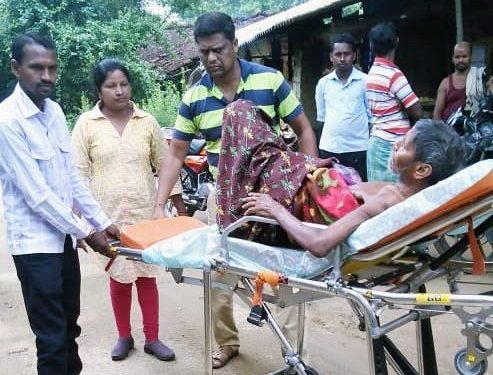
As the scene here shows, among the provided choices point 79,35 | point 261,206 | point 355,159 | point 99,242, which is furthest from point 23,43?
point 79,35

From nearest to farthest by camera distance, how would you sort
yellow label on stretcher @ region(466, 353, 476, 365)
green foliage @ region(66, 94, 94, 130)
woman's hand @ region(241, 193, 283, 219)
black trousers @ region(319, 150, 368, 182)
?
1. yellow label on stretcher @ region(466, 353, 476, 365)
2. woman's hand @ region(241, 193, 283, 219)
3. black trousers @ region(319, 150, 368, 182)
4. green foliage @ region(66, 94, 94, 130)

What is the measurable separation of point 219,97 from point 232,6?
33788 millimetres

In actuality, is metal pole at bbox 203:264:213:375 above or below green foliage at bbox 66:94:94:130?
below

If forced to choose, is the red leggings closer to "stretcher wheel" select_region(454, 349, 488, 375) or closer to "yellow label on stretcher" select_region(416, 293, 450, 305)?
"stretcher wheel" select_region(454, 349, 488, 375)

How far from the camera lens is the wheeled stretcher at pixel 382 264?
183 cm

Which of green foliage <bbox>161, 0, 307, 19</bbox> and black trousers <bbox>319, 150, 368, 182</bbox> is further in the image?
green foliage <bbox>161, 0, 307, 19</bbox>

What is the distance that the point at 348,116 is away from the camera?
15.6 feet

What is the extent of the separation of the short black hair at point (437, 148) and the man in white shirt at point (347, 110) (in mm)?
2679

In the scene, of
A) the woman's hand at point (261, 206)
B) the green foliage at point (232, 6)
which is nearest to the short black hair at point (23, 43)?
the woman's hand at point (261, 206)

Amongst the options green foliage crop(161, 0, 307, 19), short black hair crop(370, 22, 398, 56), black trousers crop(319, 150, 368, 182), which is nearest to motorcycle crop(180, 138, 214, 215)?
black trousers crop(319, 150, 368, 182)

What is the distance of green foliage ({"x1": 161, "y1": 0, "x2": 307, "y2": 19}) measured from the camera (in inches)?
666

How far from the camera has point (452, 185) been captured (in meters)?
1.82

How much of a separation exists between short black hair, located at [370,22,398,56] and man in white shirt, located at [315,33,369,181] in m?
0.50

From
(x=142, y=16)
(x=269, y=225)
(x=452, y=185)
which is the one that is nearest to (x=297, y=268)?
(x=269, y=225)
